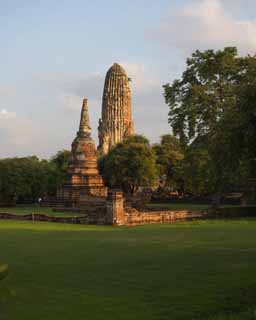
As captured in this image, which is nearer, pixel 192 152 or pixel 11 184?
pixel 192 152

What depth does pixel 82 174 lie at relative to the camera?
50.4 m

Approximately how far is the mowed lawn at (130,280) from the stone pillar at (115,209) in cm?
1084

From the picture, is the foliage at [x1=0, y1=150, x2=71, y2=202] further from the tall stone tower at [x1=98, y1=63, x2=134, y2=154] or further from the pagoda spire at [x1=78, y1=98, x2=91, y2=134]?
the tall stone tower at [x1=98, y1=63, x2=134, y2=154]

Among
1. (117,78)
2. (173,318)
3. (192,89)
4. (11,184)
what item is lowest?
(173,318)

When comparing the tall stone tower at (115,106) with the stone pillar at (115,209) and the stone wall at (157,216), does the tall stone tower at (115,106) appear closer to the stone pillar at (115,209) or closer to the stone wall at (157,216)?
the stone wall at (157,216)

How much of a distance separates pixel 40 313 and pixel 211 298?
335cm

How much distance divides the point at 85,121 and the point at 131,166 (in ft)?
30.7

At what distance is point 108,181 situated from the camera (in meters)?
62.9

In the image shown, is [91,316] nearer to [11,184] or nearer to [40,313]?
[40,313]

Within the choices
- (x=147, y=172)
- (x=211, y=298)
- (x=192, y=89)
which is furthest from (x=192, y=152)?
(x=211, y=298)

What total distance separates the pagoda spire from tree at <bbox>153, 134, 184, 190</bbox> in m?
14.9

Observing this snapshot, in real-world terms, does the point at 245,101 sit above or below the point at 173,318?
above

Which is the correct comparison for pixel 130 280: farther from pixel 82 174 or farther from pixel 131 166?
pixel 131 166

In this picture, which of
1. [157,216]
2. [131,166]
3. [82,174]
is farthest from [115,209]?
[131,166]
